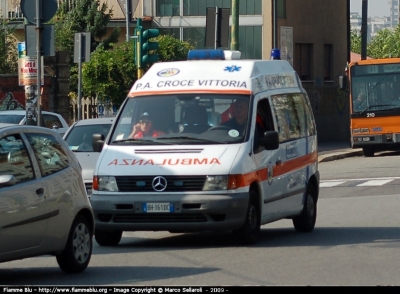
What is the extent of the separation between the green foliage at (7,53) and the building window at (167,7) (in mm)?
6864

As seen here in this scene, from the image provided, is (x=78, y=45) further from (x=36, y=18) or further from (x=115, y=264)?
(x=115, y=264)

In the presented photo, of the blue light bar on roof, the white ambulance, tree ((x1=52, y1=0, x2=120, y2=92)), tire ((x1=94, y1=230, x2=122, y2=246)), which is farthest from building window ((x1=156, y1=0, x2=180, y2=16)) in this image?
tire ((x1=94, y1=230, x2=122, y2=246))

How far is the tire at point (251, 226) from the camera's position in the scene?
479 inches

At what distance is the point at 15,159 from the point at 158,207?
2804 millimetres

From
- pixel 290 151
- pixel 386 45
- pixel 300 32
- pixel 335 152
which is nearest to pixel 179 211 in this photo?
pixel 290 151

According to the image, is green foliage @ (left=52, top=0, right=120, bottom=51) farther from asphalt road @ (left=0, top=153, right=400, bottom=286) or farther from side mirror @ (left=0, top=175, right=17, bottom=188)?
side mirror @ (left=0, top=175, right=17, bottom=188)

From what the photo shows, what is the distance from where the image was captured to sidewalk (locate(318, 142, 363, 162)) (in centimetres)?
3338

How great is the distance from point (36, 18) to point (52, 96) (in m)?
15.8

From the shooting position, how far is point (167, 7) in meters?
44.1

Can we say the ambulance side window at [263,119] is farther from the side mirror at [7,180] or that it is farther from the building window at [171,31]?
the building window at [171,31]

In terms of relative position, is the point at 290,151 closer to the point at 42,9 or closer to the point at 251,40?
the point at 42,9

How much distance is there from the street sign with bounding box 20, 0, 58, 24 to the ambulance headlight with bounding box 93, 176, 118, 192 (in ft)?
18.0

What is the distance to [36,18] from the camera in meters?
17.1

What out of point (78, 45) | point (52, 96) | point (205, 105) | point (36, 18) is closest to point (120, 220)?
point (205, 105)
